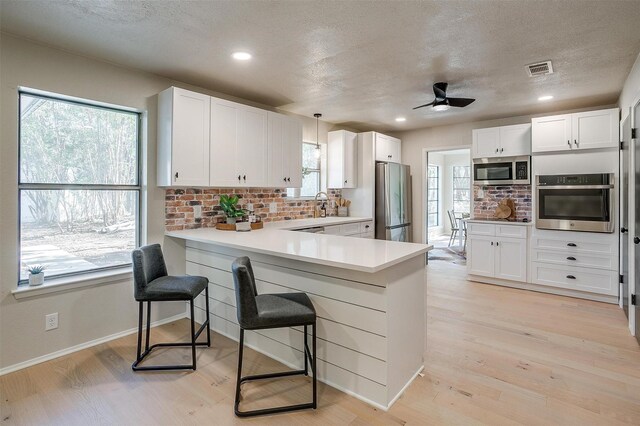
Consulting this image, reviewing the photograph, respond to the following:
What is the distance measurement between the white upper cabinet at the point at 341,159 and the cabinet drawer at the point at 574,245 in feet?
8.77

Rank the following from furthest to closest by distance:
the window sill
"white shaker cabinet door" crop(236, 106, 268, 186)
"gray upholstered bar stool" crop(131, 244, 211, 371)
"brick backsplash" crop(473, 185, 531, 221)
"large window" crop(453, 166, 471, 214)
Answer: "large window" crop(453, 166, 471, 214)
"brick backsplash" crop(473, 185, 531, 221)
"white shaker cabinet door" crop(236, 106, 268, 186)
the window sill
"gray upholstered bar stool" crop(131, 244, 211, 371)

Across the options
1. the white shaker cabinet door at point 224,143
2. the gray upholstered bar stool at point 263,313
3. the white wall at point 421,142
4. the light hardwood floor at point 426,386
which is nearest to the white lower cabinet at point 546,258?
the light hardwood floor at point 426,386

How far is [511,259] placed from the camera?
450cm

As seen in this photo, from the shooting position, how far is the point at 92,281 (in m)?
2.85

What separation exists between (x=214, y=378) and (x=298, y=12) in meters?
2.50

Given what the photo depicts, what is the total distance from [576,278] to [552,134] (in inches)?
70.1

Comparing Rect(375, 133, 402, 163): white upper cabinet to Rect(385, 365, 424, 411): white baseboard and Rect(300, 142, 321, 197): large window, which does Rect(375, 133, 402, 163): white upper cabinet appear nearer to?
Rect(300, 142, 321, 197): large window

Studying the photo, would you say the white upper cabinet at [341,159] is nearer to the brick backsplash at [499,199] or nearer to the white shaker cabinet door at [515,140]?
the brick backsplash at [499,199]

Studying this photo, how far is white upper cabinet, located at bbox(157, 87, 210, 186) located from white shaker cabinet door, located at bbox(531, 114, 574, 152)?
13.1ft

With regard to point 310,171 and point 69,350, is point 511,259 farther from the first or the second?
point 69,350

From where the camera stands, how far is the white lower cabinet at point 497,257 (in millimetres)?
4438

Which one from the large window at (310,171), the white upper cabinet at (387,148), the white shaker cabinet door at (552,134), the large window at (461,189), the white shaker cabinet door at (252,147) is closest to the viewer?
the white shaker cabinet door at (252,147)

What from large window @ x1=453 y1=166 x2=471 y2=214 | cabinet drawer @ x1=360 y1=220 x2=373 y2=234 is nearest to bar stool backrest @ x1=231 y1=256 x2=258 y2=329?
cabinet drawer @ x1=360 y1=220 x2=373 y2=234

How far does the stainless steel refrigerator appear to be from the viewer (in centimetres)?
533
